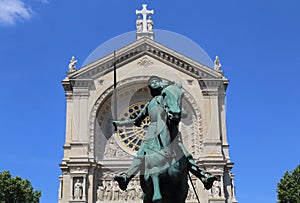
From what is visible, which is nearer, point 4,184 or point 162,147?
point 162,147

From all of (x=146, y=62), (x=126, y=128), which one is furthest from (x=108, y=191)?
(x=146, y=62)

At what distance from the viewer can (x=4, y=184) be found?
3472 centimetres

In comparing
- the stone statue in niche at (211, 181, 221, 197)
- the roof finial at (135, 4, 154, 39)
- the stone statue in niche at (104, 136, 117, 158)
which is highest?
the roof finial at (135, 4, 154, 39)

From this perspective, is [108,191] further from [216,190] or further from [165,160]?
[165,160]

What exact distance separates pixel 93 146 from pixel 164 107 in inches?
921

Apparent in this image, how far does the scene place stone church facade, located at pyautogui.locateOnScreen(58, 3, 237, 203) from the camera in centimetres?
3061

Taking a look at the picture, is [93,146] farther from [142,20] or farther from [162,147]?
[162,147]

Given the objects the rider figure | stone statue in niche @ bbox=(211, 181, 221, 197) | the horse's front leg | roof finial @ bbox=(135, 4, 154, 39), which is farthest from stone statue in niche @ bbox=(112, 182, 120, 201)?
the horse's front leg

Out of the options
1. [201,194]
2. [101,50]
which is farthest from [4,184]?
[101,50]

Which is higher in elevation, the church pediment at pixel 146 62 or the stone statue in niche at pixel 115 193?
the church pediment at pixel 146 62

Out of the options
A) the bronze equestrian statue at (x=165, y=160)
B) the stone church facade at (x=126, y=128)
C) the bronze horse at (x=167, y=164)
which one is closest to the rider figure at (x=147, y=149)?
the bronze equestrian statue at (x=165, y=160)

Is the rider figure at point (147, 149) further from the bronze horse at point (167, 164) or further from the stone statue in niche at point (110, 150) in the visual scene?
the stone statue in niche at point (110, 150)

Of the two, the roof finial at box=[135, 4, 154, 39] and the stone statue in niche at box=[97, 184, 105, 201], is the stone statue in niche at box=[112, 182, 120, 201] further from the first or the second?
the roof finial at box=[135, 4, 154, 39]

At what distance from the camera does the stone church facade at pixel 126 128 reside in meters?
30.6
